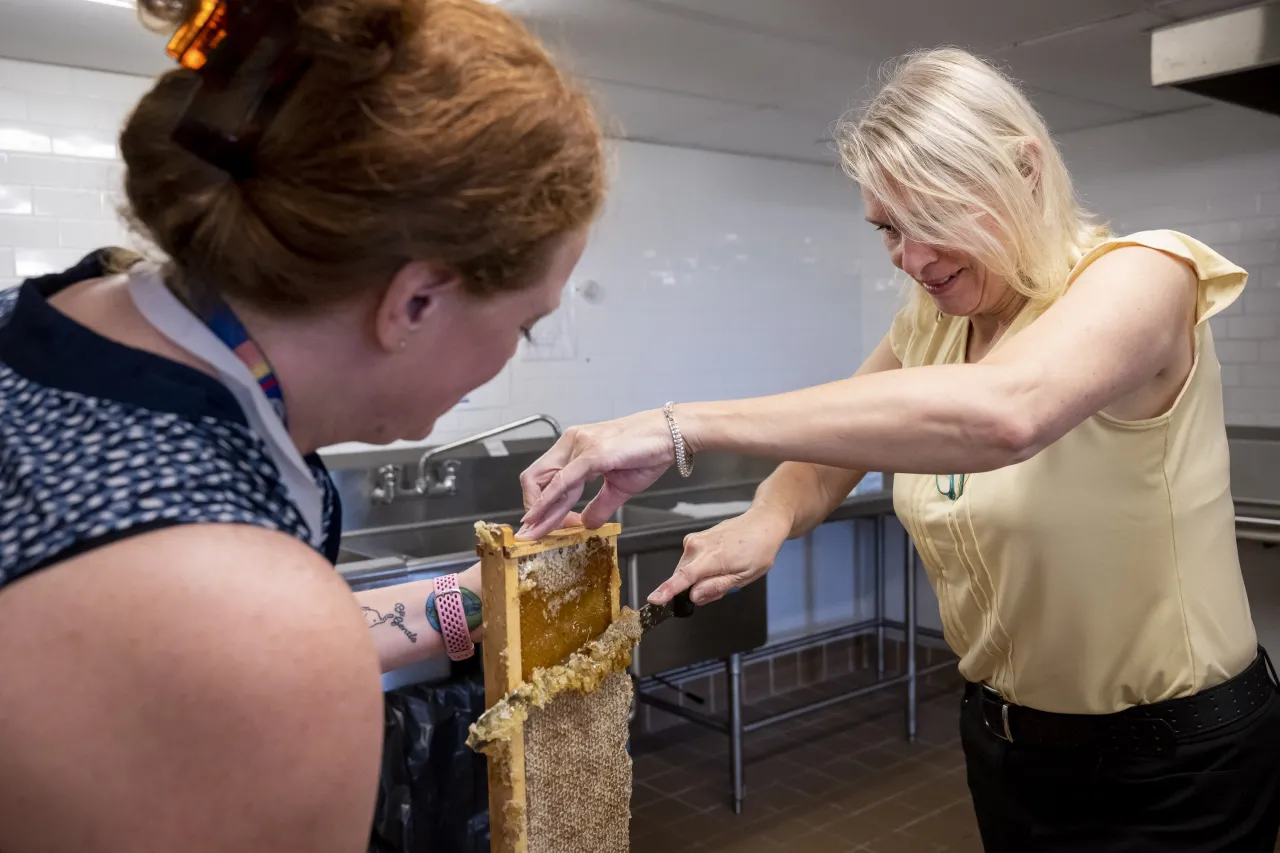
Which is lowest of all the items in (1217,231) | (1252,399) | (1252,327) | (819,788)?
(819,788)

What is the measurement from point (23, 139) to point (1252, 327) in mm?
4051

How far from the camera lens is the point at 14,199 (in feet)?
8.88

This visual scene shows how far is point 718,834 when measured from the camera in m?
3.05

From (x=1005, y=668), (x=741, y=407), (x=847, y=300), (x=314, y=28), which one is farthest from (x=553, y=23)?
(x=847, y=300)

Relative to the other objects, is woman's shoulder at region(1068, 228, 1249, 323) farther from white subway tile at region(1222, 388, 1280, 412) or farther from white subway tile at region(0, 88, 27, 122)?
white subway tile at region(1222, 388, 1280, 412)

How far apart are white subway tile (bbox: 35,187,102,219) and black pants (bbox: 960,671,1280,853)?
8.82 feet

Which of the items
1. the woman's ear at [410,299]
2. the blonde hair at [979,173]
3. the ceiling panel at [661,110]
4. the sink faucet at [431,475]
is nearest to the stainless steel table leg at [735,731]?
the sink faucet at [431,475]

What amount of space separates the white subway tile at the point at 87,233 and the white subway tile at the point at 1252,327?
3772 mm

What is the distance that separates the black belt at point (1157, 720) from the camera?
4.25ft

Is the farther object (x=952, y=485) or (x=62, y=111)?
(x=62, y=111)

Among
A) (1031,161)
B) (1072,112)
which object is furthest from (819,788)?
(1072,112)

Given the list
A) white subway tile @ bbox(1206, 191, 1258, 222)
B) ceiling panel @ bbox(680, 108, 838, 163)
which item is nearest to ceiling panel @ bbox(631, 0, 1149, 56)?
ceiling panel @ bbox(680, 108, 838, 163)

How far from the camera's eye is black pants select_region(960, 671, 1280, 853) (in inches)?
51.0

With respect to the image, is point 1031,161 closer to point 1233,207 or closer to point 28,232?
point 28,232
